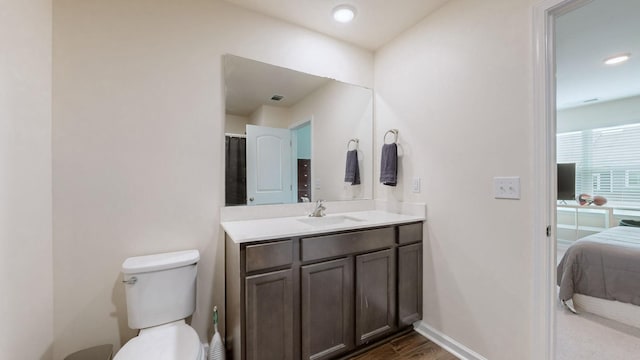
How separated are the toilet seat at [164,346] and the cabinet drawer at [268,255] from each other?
0.41 meters

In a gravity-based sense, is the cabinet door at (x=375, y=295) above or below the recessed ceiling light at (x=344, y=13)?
below

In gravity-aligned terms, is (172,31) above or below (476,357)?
above

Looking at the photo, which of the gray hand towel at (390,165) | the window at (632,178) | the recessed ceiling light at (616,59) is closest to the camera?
the gray hand towel at (390,165)

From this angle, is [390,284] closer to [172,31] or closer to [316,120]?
[316,120]

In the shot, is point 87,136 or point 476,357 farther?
point 476,357

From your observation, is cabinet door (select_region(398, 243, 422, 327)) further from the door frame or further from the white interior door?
the white interior door

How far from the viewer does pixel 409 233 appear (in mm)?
1911

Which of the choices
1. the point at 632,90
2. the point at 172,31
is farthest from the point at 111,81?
the point at 632,90

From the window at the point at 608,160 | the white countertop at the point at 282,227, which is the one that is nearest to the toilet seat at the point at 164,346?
the white countertop at the point at 282,227

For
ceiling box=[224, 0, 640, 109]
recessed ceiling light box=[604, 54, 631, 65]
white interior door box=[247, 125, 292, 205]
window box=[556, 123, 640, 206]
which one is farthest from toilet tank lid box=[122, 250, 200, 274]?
window box=[556, 123, 640, 206]

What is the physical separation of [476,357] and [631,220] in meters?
4.04

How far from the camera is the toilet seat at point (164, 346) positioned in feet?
3.66

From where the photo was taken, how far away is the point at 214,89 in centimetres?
176

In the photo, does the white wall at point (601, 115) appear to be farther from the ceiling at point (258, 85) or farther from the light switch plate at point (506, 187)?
the ceiling at point (258, 85)
